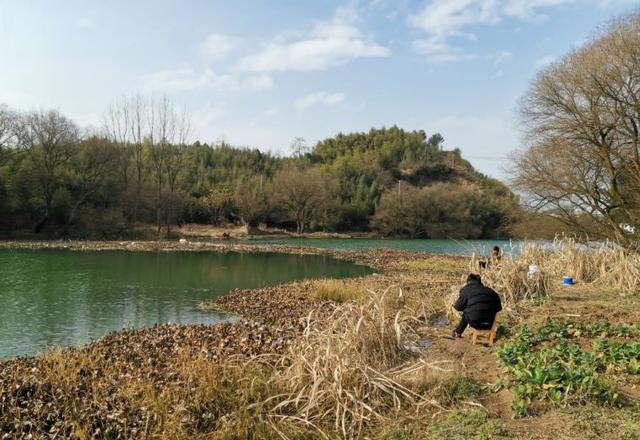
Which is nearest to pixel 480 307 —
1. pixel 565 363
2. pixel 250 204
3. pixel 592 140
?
pixel 565 363

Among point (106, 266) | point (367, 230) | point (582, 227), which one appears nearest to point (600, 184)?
point (582, 227)

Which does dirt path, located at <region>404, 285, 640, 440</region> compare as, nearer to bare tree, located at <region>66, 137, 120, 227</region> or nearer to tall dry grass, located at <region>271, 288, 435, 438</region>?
tall dry grass, located at <region>271, 288, 435, 438</region>

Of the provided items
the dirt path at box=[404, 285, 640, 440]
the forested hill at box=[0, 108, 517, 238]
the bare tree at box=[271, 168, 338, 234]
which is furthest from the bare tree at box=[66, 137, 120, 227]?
the dirt path at box=[404, 285, 640, 440]

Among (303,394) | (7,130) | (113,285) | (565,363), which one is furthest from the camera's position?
(7,130)

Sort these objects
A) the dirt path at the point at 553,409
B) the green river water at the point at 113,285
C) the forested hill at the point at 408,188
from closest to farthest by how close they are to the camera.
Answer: the dirt path at the point at 553,409 → the green river water at the point at 113,285 → the forested hill at the point at 408,188

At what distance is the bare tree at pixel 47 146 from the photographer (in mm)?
48500

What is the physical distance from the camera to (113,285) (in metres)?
A: 19.3

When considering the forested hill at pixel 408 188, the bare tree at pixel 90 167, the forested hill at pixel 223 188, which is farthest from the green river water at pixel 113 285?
the forested hill at pixel 408 188

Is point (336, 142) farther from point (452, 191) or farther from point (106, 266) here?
point (106, 266)

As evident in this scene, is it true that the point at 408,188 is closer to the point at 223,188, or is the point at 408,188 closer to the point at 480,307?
the point at 223,188

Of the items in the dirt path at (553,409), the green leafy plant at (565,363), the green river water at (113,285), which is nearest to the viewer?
the dirt path at (553,409)

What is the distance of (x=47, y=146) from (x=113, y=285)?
37.1 metres

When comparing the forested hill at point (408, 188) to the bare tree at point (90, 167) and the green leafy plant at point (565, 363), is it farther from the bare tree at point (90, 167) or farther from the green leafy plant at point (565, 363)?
the green leafy plant at point (565, 363)

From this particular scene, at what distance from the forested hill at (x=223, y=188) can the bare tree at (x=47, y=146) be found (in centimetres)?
10
